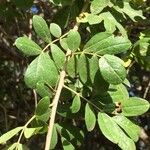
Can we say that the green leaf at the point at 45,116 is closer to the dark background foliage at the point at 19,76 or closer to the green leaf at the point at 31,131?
the green leaf at the point at 31,131

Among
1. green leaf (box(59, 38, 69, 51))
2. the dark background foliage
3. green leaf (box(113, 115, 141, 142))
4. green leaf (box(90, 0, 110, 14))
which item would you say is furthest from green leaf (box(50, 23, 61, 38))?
the dark background foliage

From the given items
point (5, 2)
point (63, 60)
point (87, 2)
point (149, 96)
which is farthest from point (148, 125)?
point (63, 60)

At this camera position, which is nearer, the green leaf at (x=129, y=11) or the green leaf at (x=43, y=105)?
the green leaf at (x=43, y=105)

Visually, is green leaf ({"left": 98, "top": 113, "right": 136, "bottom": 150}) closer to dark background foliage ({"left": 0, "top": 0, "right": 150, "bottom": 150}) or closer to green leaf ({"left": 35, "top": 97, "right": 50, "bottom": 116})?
green leaf ({"left": 35, "top": 97, "right": 50, "bottom": 116})

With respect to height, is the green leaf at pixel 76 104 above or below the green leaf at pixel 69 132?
above

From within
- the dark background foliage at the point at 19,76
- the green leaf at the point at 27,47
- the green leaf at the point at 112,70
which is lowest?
the dark background foliage at the point at 19,76

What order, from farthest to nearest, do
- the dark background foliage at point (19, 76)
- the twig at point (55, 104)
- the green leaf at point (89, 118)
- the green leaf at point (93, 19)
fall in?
the dark background foliage at point (19, 76), the green leaf at point (93, 19), the green leaf at point (89, 118), the twig at point (55, 104)

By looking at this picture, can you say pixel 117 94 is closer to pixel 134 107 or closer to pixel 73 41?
pixel 134 107

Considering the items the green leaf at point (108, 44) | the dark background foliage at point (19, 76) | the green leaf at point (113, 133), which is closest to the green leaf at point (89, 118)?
the green leaf at point (113, 133)
